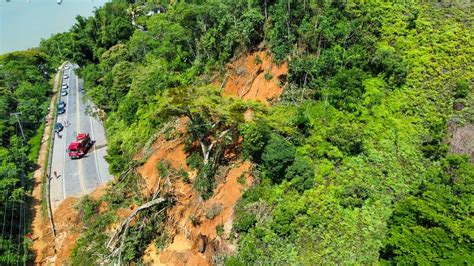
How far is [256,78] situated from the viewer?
30.4 metres

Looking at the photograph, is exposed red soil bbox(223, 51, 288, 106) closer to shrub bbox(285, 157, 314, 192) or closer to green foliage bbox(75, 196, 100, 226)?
shrub bbox(285, 157, 314, 192)

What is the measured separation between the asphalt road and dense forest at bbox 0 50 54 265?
2.78 m

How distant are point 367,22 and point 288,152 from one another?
46.0 ft

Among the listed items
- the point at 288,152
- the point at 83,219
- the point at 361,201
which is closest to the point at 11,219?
the point at 83,219

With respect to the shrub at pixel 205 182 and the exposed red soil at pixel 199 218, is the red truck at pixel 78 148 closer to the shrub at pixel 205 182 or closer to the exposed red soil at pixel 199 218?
the exposed red soil at pixel 199 218

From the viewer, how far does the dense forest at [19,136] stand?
1241 inches

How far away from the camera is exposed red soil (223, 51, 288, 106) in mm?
28166

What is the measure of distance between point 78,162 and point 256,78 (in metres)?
24.6

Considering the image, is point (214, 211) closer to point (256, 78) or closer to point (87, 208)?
point (256, 78)

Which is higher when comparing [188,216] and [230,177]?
[230,177]

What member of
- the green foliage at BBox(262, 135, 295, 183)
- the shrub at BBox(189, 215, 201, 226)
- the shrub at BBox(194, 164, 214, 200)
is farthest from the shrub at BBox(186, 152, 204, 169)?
the green foliage at BBox(262, 135, 295, 183)

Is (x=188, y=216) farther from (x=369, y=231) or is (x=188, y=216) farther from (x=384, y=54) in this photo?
(x=384, y=54)

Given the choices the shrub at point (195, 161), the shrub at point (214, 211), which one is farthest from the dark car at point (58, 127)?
the shrub at point (214, 211)

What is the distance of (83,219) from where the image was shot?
98.9 feet
